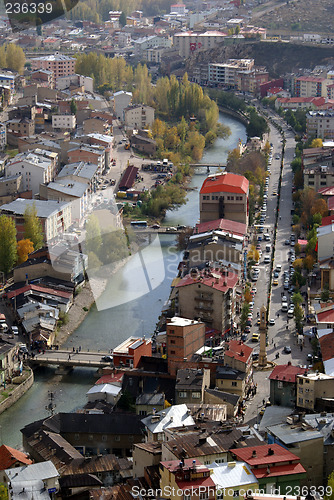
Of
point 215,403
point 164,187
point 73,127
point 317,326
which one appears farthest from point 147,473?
point 73,127

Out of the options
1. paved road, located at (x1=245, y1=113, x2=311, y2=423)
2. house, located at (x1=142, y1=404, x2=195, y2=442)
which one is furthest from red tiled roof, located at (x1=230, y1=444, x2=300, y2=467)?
paved road, located at (x1=245, y1=113, x2=311, y2=423)

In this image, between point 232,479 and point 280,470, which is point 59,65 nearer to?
point 280,470

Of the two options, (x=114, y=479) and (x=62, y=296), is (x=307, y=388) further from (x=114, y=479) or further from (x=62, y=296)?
(x=62, y=296)

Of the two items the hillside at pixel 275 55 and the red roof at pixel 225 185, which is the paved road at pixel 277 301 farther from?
the hillside at pixel 275 55

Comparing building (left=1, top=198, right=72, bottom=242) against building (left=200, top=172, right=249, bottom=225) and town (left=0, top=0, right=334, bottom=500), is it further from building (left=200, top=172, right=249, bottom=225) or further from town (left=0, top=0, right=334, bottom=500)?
building (left=200, top=172, right=249, bottom=225)

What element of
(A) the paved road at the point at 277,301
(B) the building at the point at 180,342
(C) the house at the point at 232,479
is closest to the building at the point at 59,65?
(A) the paved road at the point at 277,301

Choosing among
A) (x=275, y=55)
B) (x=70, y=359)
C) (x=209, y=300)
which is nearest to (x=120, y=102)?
(x=275, y=55)
